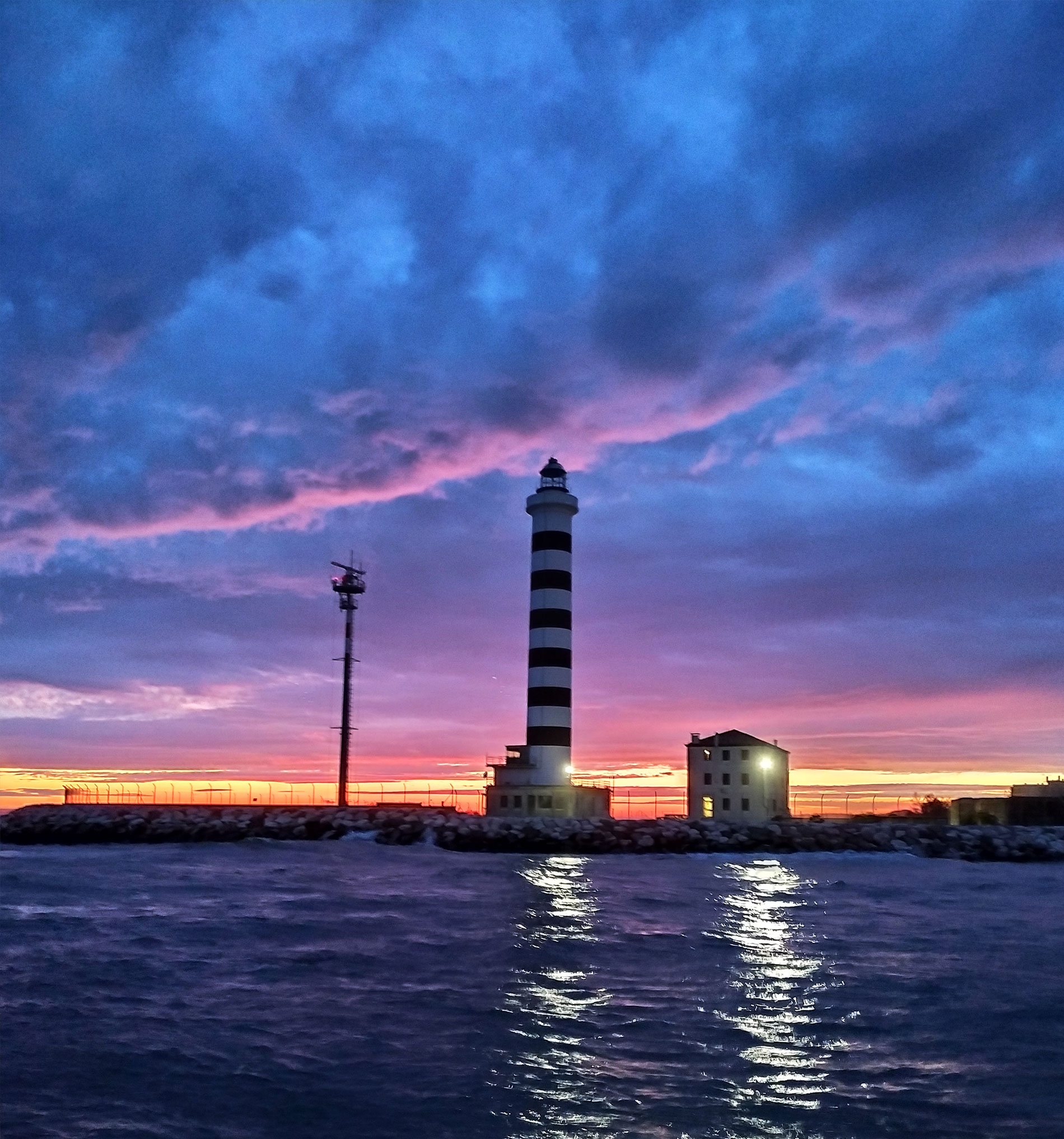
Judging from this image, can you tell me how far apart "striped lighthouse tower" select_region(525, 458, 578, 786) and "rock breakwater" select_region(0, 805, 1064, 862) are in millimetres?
4131

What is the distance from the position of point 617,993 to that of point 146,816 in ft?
174

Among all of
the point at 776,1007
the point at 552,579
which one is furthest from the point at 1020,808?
the point at 776,1007

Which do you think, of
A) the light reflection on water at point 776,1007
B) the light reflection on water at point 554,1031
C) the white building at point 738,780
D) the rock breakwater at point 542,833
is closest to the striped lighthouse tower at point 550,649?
the rock breakwater at point 542,833

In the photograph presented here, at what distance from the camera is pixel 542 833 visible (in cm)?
5103

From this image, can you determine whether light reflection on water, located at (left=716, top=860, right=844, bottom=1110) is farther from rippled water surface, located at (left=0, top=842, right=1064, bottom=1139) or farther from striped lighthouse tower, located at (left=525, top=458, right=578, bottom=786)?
striped lighthouse tower, located at (left=525, top=458, right=578, bottom=786)

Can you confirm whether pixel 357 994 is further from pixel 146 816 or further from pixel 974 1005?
pixel 146 816

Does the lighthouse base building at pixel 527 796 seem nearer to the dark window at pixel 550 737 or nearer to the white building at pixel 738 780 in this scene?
the dark window at pixel 550 737

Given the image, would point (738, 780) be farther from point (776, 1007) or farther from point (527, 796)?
point (776, 1007)

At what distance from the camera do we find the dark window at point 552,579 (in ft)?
186

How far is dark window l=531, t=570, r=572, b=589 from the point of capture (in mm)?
56844

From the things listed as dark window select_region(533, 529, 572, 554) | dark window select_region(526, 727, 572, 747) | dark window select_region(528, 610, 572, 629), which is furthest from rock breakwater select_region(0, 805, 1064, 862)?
dark window select_region(533, 529, 572, 554)

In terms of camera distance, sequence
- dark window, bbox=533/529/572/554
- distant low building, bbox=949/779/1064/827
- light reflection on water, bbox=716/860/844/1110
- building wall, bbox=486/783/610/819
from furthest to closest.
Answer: distant low building, bbox=949/779/1064/827
dark window, bbox=533/529/572/554
building wall, bbox=486/783/610/819
light reflection on water, bbox=716/860/844/1110

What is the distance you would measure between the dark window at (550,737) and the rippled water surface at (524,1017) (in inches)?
1152

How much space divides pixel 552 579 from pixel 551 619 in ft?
7.53
